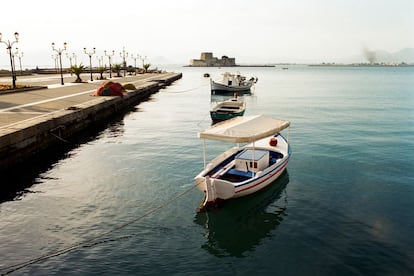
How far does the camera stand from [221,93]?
238 feet

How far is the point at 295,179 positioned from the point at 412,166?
8529 mm

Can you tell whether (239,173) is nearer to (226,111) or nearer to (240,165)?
(240,165)

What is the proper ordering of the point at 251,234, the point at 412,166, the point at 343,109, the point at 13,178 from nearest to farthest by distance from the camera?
the point at 251,234 → the point at 13,178 → the point at 412,166 → the point at 343,109

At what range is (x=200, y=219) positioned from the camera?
1469 cm

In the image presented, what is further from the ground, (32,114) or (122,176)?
(32,114)

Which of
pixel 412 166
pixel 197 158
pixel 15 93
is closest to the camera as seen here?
pixel 412 166

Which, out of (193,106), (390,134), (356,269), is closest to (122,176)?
(356,269)

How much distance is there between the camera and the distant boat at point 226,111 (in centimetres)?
3646

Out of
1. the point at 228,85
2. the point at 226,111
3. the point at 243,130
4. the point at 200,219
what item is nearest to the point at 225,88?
the point at 228,85

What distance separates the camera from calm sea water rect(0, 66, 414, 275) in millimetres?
11500

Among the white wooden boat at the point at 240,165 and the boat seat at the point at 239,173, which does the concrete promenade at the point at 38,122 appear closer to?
the white wooden boat at the point at 240,165

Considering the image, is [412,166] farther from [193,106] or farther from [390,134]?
[193,106]

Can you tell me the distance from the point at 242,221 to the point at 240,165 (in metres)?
3.71

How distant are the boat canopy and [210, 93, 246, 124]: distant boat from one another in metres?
17.3
